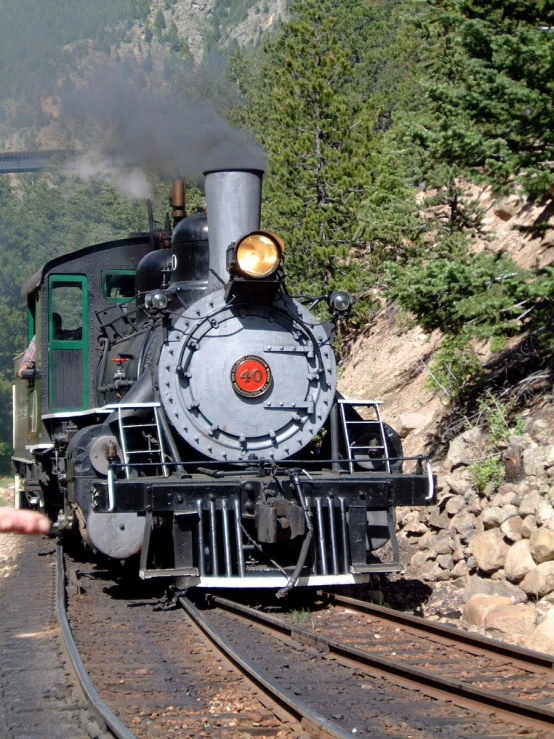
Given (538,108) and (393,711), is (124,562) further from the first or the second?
(538,108)

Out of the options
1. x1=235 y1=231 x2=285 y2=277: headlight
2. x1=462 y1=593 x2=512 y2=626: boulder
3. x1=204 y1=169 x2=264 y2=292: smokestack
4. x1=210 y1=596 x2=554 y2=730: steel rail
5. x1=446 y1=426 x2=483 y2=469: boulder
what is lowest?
x1=210 y1=596 x2=554 y2=730: steel rail

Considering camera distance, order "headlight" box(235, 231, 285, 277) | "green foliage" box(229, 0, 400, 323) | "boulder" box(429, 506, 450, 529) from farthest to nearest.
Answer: "green foliage" box(229, 0, 400, 323)
"boulder" box(429, 506, 450, 529)
"headlight" box(235, 231, 285, 277)

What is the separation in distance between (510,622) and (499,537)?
1.37 m

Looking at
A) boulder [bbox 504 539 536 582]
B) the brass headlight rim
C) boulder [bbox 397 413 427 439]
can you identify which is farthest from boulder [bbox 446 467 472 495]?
boulder [bbox 397 413 427 439]

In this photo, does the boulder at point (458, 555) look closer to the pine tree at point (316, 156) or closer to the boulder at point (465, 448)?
the boulder at point (465, 448)

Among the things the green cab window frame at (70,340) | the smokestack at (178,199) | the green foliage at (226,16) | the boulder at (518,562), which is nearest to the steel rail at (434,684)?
the boulder at (518,562)

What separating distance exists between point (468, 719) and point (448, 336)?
18.8 feet

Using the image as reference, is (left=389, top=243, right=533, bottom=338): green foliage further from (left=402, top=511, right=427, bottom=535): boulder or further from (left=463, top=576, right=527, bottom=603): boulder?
(left=463, top=576, right=527, bottom=603): boulder

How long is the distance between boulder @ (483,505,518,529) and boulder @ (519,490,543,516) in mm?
128

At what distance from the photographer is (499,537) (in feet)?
25.3

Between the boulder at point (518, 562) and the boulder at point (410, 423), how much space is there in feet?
15.3

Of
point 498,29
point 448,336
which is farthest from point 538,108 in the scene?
point 448,336

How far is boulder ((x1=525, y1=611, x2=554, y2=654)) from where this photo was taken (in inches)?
233

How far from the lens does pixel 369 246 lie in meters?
19.6
